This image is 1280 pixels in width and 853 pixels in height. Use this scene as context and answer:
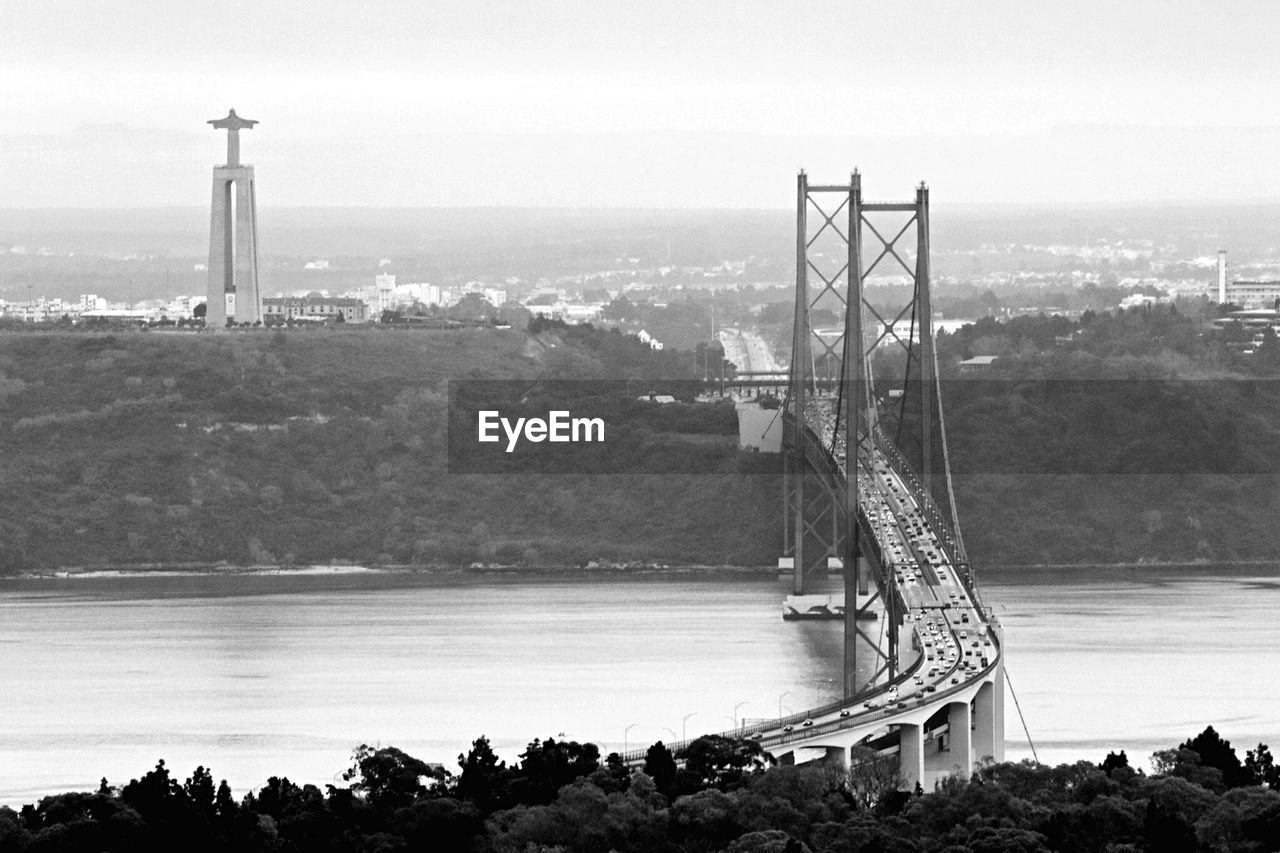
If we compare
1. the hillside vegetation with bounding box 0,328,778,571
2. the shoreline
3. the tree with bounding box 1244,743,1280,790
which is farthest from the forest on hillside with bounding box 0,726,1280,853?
the hillside vegetation with bounding box 0,328,778,571

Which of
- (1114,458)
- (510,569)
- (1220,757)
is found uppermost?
(1114,458)

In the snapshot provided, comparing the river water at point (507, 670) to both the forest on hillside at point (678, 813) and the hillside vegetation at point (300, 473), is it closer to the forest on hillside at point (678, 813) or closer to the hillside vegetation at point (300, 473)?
the forest on hillside at point (678, 813)

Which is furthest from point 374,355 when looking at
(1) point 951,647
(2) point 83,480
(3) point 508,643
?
(1) point 951,647

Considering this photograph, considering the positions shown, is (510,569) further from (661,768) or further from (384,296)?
(384,296)

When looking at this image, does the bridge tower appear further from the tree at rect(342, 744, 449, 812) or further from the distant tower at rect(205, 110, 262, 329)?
the distant tower at rect(205, 110, 262, 329)

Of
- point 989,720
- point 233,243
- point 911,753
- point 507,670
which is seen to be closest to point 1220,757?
point 911,753

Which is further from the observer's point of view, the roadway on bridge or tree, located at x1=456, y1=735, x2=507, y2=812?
the roadway on bridge
